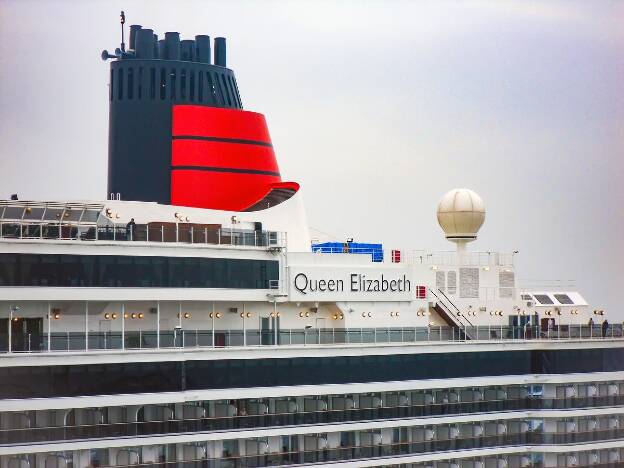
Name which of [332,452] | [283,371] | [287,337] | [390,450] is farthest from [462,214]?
[283,371]

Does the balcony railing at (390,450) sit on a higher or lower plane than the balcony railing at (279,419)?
lower

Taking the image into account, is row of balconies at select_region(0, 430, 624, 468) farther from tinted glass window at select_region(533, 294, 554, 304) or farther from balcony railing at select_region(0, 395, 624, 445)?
tinted glass window at select_region(533, 294, 554, 304)

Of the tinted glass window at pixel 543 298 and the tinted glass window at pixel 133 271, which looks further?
the tinted glass window at pixel 543 298

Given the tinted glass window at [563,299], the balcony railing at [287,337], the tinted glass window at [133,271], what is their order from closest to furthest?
the tinted glass window at [133,271] → the balcony railing at [287,337] → the tinted glass window at [563,299]

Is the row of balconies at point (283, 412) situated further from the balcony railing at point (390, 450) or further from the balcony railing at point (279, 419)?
the balcony railing at point (390, 450)

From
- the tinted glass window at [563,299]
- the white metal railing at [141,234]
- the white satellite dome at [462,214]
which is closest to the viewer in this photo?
the white metal railing at [141,234]

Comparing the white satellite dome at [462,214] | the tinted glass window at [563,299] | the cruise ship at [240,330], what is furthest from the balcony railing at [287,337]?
the white satellite dome at [462,214]

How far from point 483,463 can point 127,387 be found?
20.5 metres

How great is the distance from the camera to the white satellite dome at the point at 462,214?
85.4 m

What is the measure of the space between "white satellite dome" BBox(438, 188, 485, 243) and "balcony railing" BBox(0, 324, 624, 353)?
6.35 metres

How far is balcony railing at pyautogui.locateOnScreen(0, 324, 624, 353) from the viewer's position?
64812 mm

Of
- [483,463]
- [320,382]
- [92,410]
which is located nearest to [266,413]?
[320,382]

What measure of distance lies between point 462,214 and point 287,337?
56.8ft

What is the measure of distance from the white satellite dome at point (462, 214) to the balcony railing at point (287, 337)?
6.35 meters
